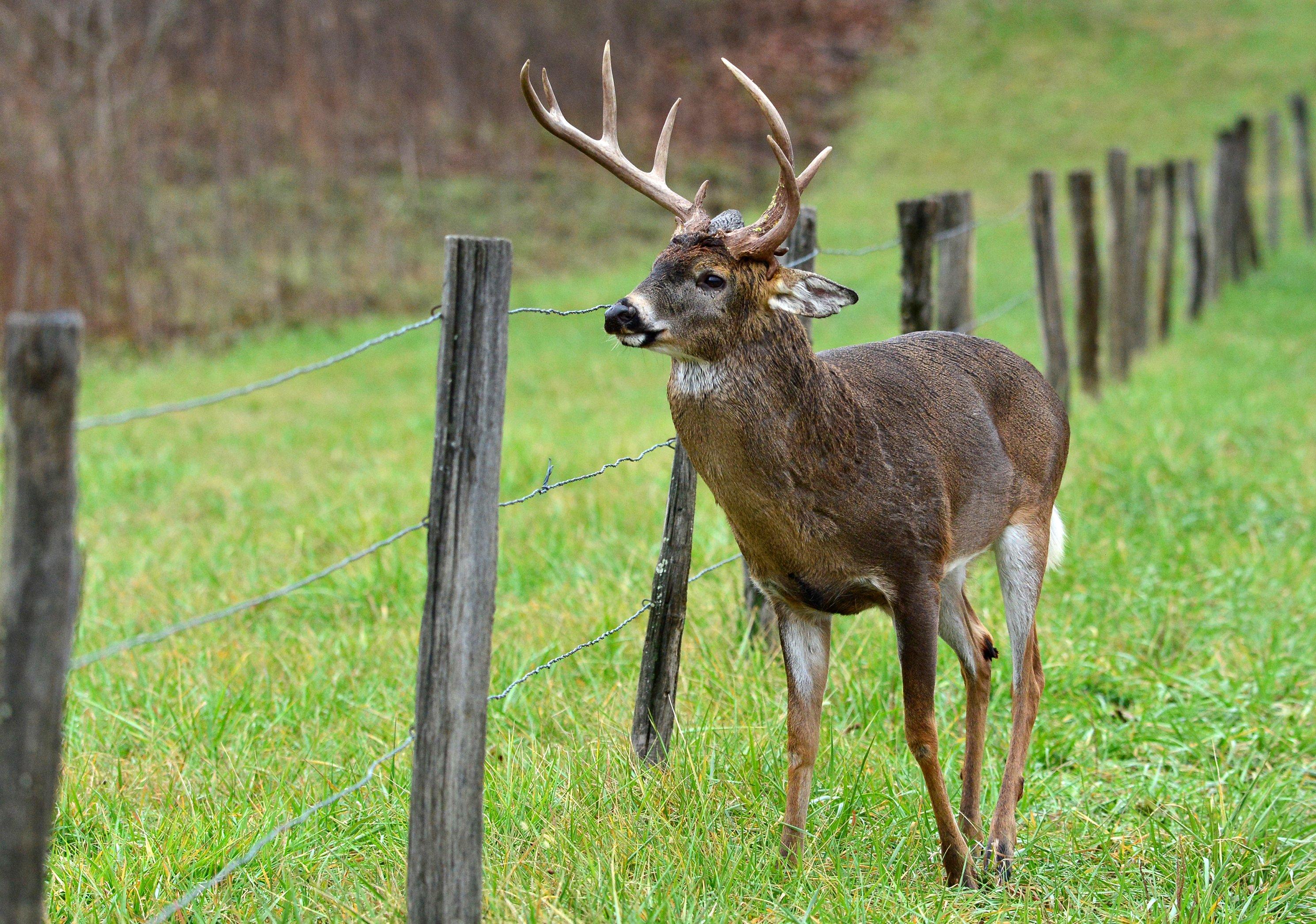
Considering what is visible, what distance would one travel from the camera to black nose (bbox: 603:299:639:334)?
2.79 m

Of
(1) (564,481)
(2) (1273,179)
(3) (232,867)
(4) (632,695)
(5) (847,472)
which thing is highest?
(2) (1273,179)

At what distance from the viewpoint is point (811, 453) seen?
118 inches

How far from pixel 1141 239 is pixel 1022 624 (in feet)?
26.1

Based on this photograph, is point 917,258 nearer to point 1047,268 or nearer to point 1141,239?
point 1047,268

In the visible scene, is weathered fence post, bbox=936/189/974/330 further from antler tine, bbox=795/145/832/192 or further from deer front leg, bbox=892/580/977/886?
deer front leg, bbox=892/580/977/886

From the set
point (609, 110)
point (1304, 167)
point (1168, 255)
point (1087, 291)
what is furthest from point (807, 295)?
point (1304, 167)

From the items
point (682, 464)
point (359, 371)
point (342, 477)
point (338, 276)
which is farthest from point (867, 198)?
point (682, 464)

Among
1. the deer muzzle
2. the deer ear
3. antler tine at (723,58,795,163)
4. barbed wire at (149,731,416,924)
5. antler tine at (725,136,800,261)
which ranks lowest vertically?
barbed wire at (149,731,416,924)

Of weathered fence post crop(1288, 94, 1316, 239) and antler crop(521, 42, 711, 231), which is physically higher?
weathered fence post crop(1288, 94, 1316, 239)

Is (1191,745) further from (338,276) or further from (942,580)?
(338,276)

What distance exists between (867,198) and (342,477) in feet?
55.7

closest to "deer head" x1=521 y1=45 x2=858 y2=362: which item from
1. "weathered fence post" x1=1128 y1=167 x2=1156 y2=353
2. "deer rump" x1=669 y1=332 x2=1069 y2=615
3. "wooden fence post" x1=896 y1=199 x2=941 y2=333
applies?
"deer rump" x1=669 y1=332 x2=1069 y2=615

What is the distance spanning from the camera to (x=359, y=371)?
14.0 m

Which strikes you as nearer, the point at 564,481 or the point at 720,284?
the point at 720,284
